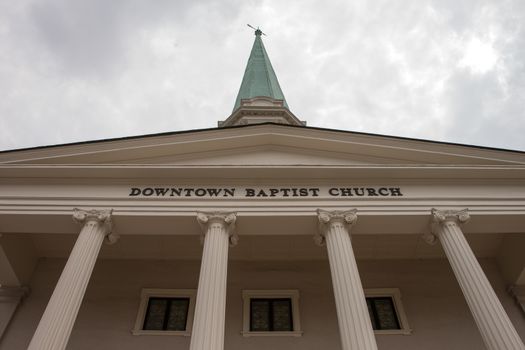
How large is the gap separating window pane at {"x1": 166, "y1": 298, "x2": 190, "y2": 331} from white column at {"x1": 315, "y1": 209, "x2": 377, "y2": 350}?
6.05m

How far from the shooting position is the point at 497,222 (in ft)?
41.8

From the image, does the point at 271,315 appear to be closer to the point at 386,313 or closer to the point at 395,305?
the point at 386,313

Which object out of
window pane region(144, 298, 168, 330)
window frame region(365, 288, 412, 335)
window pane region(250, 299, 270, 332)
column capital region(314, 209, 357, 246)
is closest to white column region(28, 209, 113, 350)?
window pane region(144, 298, 168, 330)

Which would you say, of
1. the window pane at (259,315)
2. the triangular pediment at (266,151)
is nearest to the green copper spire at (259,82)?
the triangular pediment at (266,151)

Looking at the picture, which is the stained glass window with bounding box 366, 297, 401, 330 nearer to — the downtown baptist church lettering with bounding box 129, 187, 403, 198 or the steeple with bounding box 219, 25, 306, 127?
the downtown baptist church lettering with bounding box 129, 187, 403, 198

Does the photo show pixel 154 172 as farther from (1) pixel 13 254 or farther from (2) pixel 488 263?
(2) pixel 488 263

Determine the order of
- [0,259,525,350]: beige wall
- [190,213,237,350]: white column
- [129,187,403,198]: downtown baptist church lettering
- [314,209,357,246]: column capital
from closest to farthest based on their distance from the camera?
[190,213,237,350]: white column
[314,209,357,246]: column capital
[129,187,403,198]: downtown baptist church lettering
[0,259,525,350]: beige wall

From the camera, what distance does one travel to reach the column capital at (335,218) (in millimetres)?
11891

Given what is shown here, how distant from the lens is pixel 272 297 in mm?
15188

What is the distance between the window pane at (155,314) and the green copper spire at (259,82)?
18.6 meters

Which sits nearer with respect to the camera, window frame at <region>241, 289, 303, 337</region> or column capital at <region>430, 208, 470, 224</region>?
column capital at <region>430, 208, 470, 224</region>

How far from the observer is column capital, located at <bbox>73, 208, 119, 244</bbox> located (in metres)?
11.9

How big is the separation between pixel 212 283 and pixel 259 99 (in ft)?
68.7

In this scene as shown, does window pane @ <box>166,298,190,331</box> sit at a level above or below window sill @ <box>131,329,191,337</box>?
above
